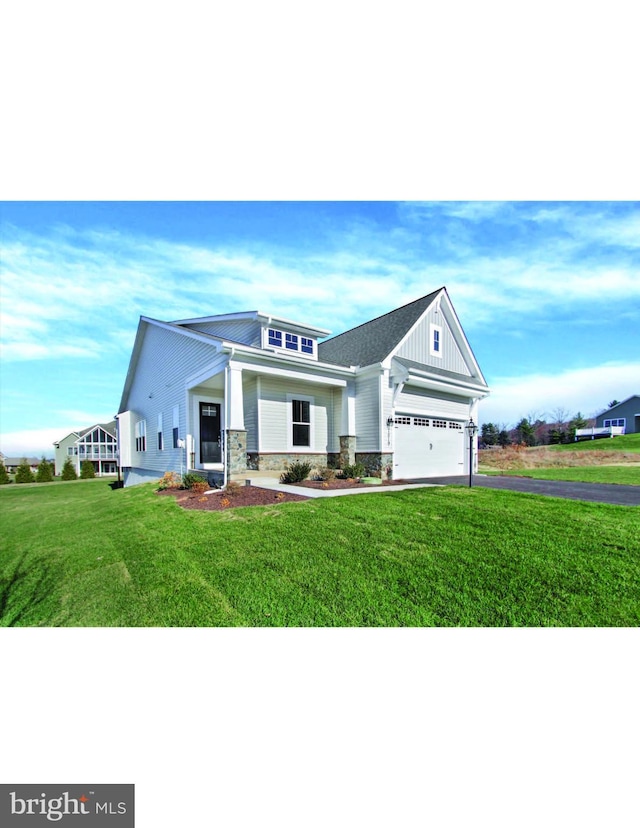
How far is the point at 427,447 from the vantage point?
12.3 m

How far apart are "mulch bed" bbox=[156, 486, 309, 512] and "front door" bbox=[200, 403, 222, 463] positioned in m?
3.74

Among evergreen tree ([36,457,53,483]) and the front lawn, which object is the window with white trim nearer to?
the front lawn

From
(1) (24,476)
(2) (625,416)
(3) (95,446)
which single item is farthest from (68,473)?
(2) (625,416)

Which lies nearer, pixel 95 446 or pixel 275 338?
pixel 275 338

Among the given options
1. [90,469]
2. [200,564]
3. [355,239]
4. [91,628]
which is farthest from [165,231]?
[90,469]

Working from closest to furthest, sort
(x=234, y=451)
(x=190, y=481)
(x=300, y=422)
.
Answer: (x=234, y=451), (x=190, y=481), (x=300, y=422)

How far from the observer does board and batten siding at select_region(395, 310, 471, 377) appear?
12.3 m

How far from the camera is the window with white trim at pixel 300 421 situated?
10.8m

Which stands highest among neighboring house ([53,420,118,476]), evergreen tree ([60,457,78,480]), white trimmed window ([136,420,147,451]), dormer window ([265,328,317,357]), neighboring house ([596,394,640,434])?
dormer window ([265,328,317,357])

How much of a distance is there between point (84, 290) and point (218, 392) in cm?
554

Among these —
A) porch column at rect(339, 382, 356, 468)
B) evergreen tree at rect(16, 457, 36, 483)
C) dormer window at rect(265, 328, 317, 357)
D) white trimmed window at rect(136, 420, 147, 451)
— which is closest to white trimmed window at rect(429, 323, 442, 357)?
porch column at rect(339, 382, 356, 468)

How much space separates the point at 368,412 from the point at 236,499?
5.52 meters

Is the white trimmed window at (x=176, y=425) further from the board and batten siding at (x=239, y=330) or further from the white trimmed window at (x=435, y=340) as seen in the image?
the white trimmed window at (x=435, y=340)

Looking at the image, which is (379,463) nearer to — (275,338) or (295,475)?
(295,475)
